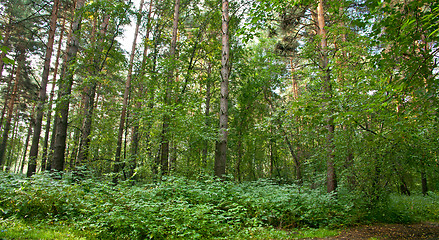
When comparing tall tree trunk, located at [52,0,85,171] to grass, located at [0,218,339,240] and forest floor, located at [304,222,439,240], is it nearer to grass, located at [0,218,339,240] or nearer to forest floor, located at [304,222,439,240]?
grass, located at [0,218,339,240]

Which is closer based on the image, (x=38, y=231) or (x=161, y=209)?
(x=38, y=231)

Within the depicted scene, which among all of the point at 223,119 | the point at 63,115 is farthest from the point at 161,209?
the point at 63,115

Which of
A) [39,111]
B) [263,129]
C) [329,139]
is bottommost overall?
[329,139]

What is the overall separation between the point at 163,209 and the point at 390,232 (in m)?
5.46

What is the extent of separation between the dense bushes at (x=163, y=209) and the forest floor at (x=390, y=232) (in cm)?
57

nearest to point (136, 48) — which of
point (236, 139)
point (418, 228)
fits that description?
point (236, 139)

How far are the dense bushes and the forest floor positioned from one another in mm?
568

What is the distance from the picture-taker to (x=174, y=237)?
4.23m

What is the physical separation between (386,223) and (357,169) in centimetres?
169

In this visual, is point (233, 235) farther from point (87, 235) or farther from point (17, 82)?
point (17, 82)

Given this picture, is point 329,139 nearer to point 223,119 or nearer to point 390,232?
point 390,232

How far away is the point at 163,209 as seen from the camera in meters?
4.75

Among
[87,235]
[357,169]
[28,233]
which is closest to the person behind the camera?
[28,233]

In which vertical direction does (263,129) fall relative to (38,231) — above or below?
above
